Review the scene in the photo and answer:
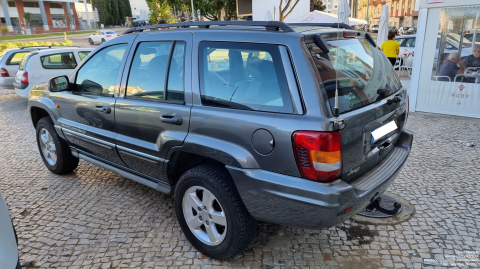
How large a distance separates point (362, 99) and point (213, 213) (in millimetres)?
1401

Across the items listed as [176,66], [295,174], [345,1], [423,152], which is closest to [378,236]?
[295,174]

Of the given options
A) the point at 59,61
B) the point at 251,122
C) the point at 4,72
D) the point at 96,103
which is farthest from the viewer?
the point at 4,72

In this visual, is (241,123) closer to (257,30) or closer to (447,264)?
(257,30)

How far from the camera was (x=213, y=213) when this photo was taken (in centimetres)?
257

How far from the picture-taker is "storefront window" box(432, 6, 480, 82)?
6.55 meters

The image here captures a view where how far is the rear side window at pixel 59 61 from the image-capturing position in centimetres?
911

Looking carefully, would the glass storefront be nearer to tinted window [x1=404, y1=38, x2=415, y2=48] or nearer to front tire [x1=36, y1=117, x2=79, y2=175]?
front tire [x1=36, y1=117, x2=79, y2=175]

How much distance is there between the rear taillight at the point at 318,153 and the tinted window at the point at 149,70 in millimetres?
1372

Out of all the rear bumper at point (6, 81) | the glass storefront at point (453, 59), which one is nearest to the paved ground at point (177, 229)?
the glass storefront at point (453, 59)

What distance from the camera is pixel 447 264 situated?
2.59 meters

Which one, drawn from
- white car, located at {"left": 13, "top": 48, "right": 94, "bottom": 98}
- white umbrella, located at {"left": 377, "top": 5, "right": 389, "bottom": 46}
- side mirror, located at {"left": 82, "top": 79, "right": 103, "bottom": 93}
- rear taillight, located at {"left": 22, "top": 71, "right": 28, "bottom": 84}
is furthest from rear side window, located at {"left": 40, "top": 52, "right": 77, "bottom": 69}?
white umbrella, located at {"left": 377, "top": 5, "right": 389, "bottom": 46}

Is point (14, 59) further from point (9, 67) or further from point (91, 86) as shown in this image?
point (91, 86)

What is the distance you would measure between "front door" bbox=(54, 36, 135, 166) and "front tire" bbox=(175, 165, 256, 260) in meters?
1.06

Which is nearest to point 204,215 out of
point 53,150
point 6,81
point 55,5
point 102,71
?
point 102,71
